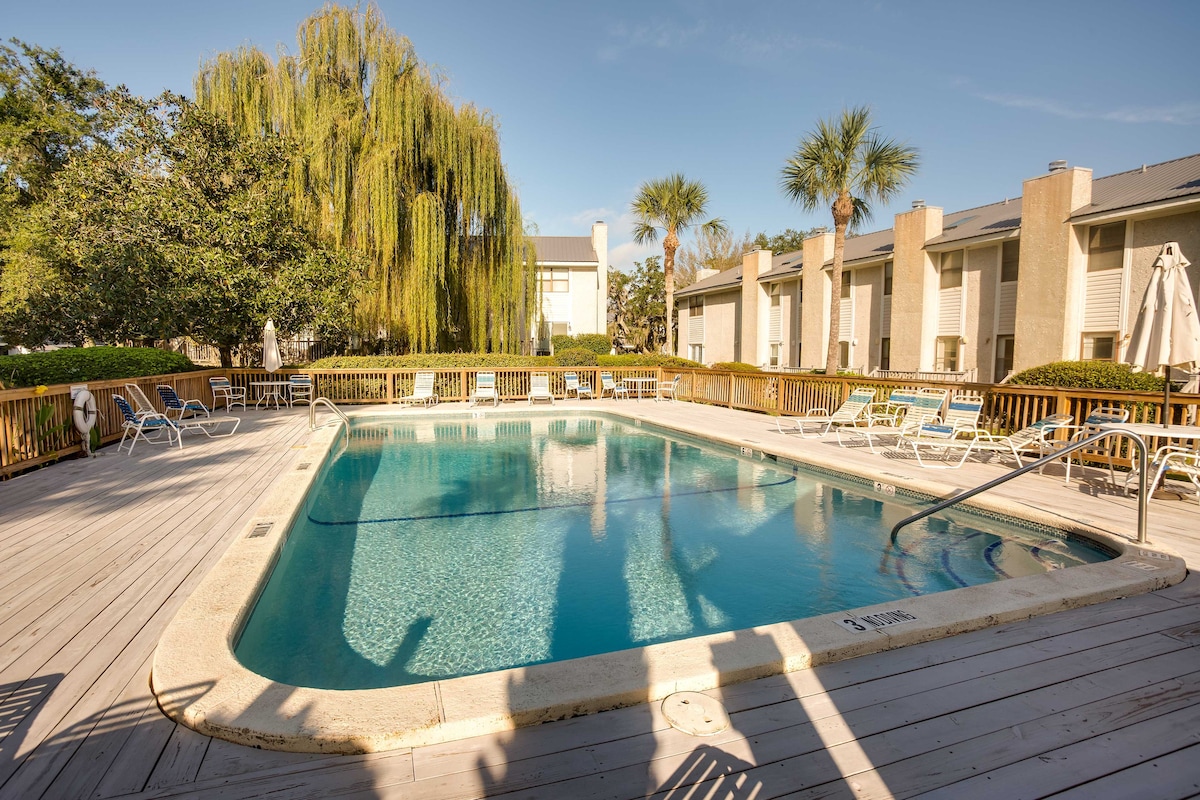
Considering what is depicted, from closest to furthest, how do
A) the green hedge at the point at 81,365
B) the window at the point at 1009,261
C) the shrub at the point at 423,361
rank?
1. the green hedge at the point at 81,365
2. the shrub at the point at 423,361
3. the window at the point at 1009,261

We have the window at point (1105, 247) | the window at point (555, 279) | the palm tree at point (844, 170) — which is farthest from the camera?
the window at point (555, 279)

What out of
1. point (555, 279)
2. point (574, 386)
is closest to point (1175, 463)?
point (574, 386)

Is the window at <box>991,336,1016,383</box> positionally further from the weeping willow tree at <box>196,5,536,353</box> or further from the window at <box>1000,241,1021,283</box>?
the weeping willow tree at <box>196,5,536,353</box>

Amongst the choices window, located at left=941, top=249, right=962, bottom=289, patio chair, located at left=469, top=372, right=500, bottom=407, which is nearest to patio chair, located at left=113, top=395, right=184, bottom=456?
patio chair, located at left=469, top=372, right=500, bottom=407

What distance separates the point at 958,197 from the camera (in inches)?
811

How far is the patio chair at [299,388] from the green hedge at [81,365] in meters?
2.35

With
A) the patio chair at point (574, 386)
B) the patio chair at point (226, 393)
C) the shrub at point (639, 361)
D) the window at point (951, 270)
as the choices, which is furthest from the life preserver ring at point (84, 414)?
the window at point (951, 270)

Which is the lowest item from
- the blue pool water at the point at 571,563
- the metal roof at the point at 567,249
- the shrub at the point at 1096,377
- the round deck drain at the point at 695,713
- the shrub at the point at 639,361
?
the blue pool water at the point at 571,563

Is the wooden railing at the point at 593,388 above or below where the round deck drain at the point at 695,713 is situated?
above

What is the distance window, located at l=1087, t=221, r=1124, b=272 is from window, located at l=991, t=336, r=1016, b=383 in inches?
100.0

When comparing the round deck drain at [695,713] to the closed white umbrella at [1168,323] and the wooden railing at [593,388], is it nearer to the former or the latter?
the closed white umbrella at [1168,323]

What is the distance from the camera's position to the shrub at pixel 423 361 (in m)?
15.5

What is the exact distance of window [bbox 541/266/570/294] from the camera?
2777cm

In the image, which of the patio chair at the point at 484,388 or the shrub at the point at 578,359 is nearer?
the patio chair at the point at 484,388
